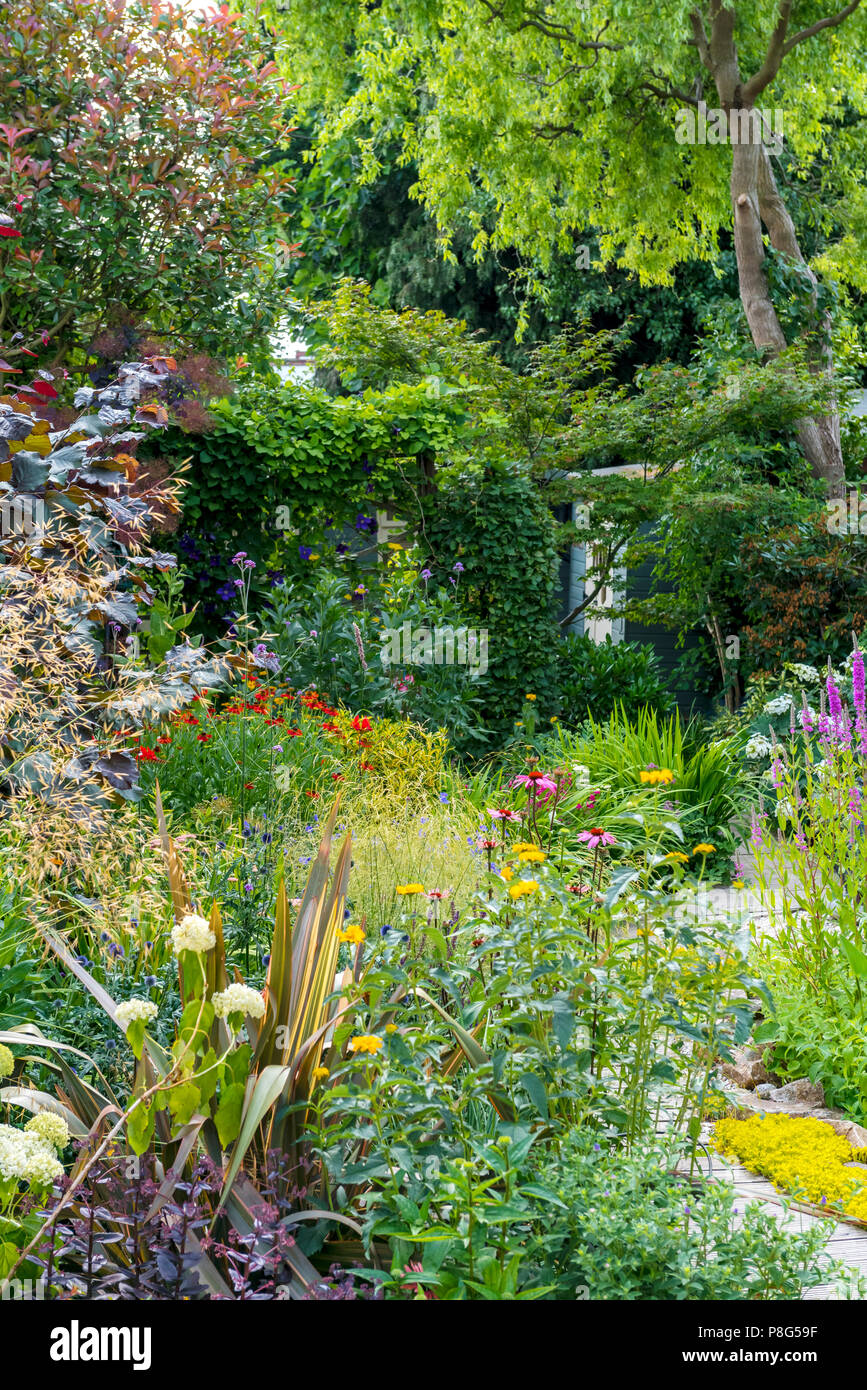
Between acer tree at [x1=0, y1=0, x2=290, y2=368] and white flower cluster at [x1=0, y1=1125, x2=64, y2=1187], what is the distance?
523cm

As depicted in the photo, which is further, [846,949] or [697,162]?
[697,162]

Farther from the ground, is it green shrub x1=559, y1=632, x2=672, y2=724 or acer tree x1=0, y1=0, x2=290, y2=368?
acer tree x1=0, y1=0, x2=290, y2=368

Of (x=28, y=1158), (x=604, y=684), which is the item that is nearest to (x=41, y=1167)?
(x=28, y=1158)

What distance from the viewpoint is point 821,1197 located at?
8.97ft

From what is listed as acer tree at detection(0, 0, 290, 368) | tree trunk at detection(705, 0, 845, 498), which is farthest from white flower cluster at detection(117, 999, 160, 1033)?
tree trunk at detection(705, 0, 845, 498)

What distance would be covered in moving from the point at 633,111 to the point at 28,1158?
11144mm

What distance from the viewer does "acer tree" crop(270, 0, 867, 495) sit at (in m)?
9.77

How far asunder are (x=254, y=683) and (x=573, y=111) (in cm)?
766

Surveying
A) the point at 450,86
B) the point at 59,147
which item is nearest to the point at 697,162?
the point at 450,86

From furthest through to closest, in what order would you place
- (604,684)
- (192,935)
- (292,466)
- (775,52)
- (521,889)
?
(775,52) → (604,684) → (292,466) → (521,889) → (192,935)

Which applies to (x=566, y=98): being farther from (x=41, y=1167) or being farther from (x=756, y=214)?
(x=41, y=1167)

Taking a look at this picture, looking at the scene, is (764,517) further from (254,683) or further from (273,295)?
(254,683)

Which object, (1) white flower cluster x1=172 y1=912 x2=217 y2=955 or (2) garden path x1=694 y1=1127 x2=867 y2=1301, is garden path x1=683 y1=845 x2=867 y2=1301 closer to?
(2) garden path x1=694 y1=1127 x2=867 y2=1301

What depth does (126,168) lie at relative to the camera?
20.7 ft
